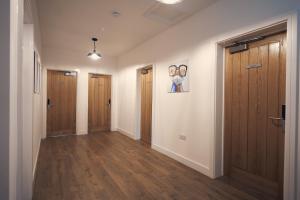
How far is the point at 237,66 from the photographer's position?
2.65m

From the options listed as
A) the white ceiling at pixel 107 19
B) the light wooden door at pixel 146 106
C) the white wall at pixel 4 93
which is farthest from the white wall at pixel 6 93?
the light wooden door at pixel 146 106

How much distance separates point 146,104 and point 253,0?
3313mm

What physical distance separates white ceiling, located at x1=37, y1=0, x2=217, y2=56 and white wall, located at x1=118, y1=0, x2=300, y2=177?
0.28m

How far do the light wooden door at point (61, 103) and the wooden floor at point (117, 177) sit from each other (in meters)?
1.46

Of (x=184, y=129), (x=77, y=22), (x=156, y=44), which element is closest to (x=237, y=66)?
(x=184, y=129)

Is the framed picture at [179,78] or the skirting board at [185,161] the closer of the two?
the skirting board at [185,161]

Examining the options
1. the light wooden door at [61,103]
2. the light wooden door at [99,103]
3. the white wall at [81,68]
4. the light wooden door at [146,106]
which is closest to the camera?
the light wooden door at [146,106]

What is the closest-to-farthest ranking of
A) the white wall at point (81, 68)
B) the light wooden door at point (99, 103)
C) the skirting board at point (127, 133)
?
the skirting board at point (127, 133)
the white wall at point (81, 68)
the light wooden door at point (99, 103)

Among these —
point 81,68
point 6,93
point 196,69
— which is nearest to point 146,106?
point 196,69

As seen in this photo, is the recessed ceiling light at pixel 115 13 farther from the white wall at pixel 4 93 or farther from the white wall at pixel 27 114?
the white wall at pixel 4 93

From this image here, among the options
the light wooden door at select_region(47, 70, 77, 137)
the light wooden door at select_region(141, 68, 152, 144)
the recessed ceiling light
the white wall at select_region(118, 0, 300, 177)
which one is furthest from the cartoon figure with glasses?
the light wooden door at select_region(47, 70, 77, 137)

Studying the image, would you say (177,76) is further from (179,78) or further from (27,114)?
(27,114)

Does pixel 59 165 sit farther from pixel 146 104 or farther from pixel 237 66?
pixel 237 66

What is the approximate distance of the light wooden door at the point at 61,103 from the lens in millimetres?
5559
